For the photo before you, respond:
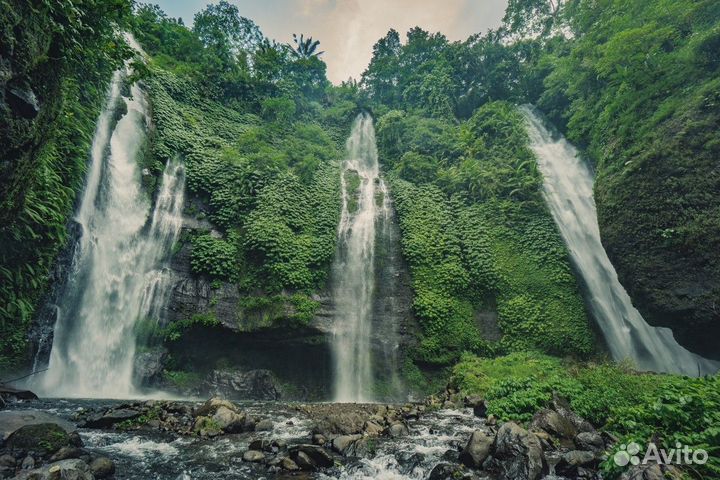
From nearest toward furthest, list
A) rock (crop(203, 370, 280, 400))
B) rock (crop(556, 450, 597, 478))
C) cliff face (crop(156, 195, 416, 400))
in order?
rock (crop(556, 450, 597, 478)) < rock (crop(203, 370, 280, 400)) < cliff face (crop(156, 195, 416, 400))

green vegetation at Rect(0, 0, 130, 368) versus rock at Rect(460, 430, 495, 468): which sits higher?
green vegetation at Rect(0, 0, 130, 368)

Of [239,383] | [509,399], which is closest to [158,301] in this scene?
[239,383]

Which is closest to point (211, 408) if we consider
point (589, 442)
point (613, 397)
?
point (589, 442)

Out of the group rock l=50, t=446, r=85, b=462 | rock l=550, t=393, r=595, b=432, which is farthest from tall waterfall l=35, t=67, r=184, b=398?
rock l=550, t=393, r=595, b=432

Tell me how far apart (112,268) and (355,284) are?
945cm

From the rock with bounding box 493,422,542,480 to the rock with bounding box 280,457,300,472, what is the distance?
2.95m

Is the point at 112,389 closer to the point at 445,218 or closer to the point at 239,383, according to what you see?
the point at 239,383

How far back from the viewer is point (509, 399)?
26.3 feet

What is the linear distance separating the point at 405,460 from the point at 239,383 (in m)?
8.89

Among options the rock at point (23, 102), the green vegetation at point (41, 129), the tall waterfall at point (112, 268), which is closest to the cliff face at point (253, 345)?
the tall waterfall at point (112, 268)

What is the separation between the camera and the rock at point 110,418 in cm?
670

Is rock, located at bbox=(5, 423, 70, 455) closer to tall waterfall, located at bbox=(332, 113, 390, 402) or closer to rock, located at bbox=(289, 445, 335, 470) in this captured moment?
rock, located at bbox=(289, 445, 335, 470)

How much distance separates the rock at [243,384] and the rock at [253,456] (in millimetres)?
7253

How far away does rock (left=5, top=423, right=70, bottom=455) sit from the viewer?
486 cm
